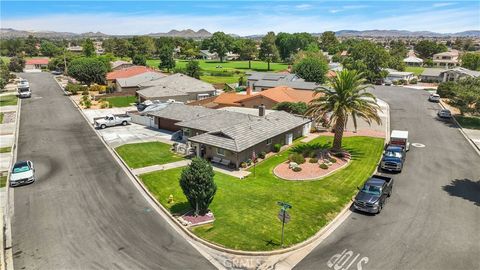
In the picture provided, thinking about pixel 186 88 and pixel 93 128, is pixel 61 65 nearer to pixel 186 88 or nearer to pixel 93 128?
pixel 186 88

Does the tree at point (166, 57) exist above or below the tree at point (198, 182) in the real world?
above

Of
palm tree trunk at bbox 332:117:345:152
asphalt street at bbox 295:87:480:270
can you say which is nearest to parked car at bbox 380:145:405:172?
asphalt street at bbox 295:87:480:270

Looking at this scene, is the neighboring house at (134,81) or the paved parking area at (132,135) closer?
the paved parking area at (132,135)

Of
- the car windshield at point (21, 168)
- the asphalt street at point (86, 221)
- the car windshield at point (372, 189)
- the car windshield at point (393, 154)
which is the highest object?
the car windshield at point (393, 154)

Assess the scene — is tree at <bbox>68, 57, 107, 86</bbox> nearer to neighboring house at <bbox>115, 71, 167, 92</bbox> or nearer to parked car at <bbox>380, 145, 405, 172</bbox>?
neighboring house at <bbox>115, 71, 167, 92</bbox>

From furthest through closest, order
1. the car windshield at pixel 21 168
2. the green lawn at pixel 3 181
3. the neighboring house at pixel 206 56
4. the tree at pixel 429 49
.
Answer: the neighboring house at pixel 206 56 < the tree at pixel 429 49 < the car windshield at pixel 21 168 < the green lawn at pixel 3 181

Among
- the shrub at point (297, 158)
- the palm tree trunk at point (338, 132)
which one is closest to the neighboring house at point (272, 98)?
the palm tree trunk at point (338, 132)

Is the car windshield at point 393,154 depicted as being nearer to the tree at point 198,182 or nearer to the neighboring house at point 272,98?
the tree at point 198,182
